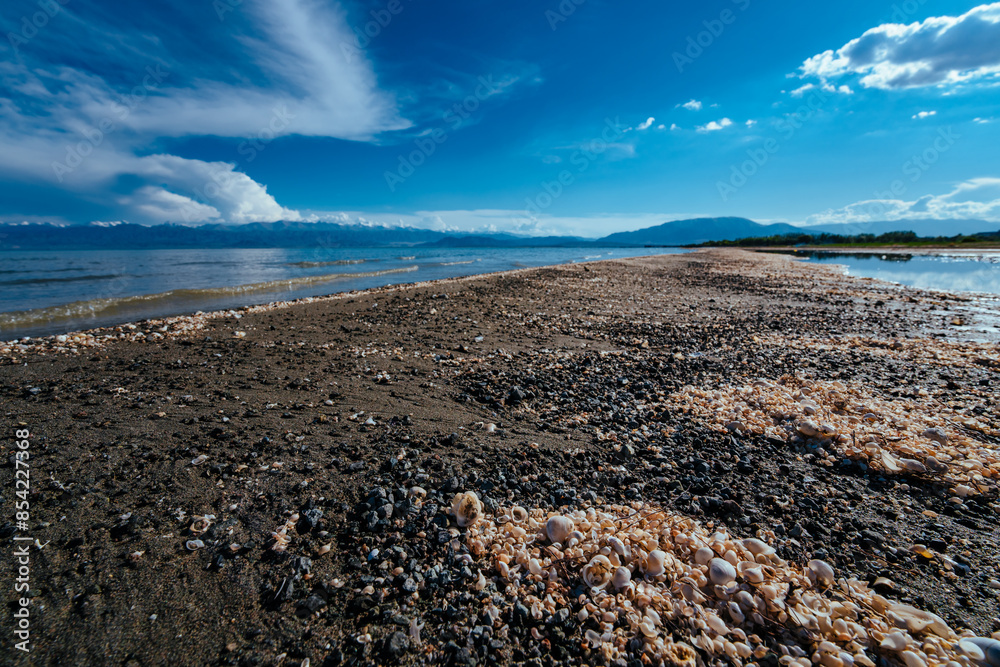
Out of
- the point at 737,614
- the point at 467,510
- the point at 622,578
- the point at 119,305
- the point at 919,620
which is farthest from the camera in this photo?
the point at 119,305

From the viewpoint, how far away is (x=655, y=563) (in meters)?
2.91

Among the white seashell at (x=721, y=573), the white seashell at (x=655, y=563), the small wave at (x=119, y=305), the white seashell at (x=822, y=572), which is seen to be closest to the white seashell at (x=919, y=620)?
the white seashell at (x=822, y=572)

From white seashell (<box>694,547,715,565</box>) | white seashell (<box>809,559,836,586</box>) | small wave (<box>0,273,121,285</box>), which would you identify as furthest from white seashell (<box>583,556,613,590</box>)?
small wave (<box>0,273,121,285</box>)

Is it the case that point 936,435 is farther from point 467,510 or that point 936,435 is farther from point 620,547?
point 467,510

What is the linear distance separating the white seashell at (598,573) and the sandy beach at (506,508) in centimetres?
3

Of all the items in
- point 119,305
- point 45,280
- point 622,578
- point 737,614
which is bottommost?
point 737,614

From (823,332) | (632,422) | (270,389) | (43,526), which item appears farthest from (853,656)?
(823,332)

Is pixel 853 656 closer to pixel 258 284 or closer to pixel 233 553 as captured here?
pixel 233 553

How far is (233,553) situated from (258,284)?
26.1 meters

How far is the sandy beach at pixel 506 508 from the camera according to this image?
249 centimetres

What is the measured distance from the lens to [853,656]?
2.29 metres

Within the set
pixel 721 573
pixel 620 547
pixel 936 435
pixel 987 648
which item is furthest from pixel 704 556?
pixel 936 435

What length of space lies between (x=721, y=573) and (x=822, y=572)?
0.81 metres

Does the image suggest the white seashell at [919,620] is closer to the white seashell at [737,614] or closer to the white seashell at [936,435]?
the white seashell at [737,614]
